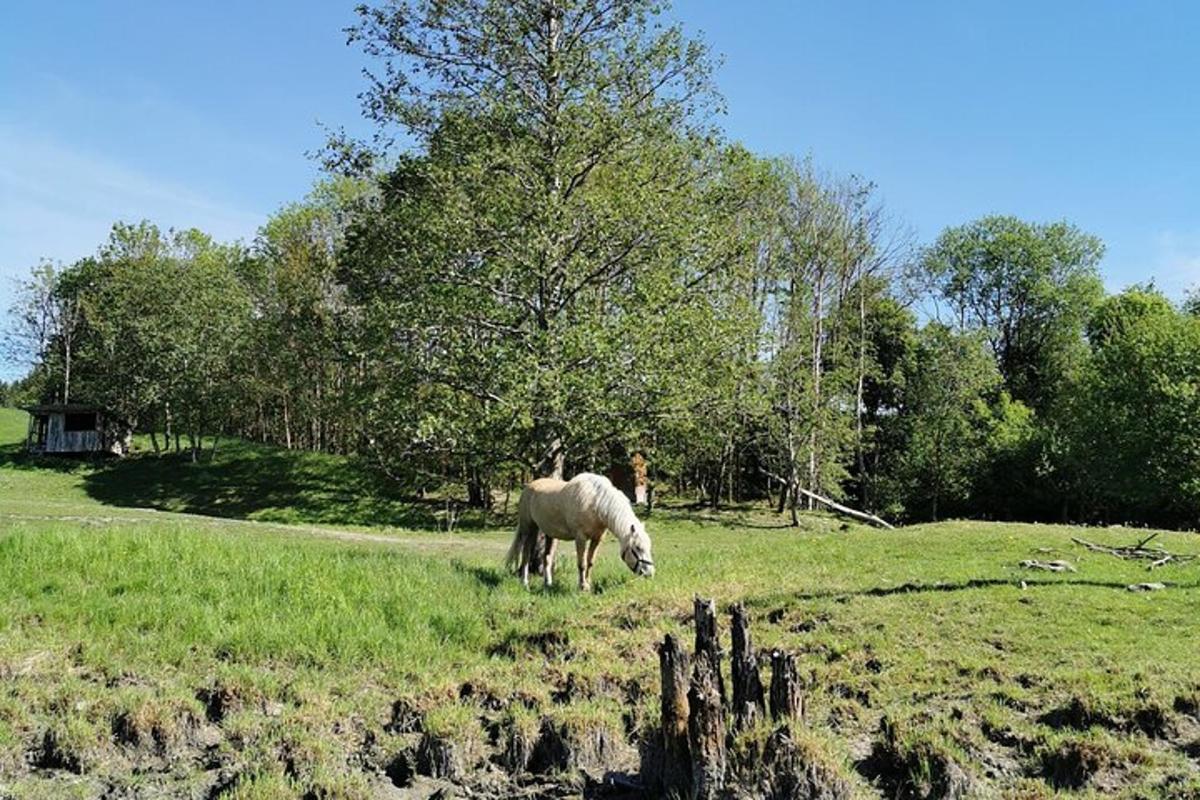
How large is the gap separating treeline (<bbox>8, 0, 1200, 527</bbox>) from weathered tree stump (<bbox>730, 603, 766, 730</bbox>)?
28.0 ft

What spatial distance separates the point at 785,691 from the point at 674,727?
3.02 ft

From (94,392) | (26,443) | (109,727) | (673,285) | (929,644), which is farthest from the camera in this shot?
(26,443)

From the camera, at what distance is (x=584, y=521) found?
13.5 meters

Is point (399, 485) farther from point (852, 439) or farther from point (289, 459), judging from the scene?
point (852, 439)

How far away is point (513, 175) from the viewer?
17547 millimetres

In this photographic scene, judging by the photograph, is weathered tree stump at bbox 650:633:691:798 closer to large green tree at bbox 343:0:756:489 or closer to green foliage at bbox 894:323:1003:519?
large green tree at bbox 343:0:756:489

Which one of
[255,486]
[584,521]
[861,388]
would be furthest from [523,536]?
[861,388]

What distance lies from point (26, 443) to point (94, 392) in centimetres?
976

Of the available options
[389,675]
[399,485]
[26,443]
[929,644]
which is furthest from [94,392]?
[929,644]

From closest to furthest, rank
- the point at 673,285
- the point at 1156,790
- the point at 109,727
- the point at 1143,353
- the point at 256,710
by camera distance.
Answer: the point at 1156,790 < the point at 109,727 < the point at 256,710 < the point at 673,285 < the point at 1143,353

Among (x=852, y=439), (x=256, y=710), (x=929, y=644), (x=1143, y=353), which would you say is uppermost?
(x=1143, y=353)

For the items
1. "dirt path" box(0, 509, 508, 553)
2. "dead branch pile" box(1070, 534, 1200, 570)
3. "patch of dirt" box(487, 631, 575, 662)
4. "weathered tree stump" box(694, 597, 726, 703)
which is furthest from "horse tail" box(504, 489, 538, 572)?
"dead branch pile" box(1070, 534, 1200, 570)

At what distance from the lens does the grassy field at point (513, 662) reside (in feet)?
24.3

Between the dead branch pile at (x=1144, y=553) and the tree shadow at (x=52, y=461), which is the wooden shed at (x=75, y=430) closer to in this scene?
the tree shadow at (x=52, y=461)
